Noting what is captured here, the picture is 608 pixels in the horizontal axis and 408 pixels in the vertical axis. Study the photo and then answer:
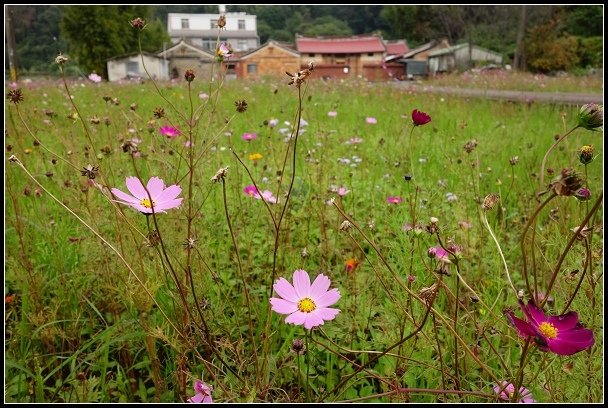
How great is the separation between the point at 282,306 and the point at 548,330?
1.03 feet

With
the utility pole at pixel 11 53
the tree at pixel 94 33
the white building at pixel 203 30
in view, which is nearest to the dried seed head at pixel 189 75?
the utility pole at pixel 11 53

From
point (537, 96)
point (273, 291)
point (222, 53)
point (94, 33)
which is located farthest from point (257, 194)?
point (94, 33)

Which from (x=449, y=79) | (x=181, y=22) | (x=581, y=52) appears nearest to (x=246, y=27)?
(x=181, y=22)

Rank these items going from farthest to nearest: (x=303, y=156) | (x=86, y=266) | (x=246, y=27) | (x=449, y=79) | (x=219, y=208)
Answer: (x=246, y=27)
(x=449, y=79)
(x=303, y=156)
(x=219, y=208)
(x=86, y=266)

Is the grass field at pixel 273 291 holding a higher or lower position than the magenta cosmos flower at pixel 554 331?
lower

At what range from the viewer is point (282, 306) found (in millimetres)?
567

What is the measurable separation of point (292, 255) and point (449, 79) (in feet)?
24.5

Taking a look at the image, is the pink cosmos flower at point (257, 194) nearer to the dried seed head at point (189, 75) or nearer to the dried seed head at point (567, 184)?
the dried seed head at point (189, 75)

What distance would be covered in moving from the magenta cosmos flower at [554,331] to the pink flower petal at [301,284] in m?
0.27

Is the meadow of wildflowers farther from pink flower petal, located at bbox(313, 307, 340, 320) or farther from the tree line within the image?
the tree line

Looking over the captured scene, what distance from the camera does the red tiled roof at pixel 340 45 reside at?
2228 cm

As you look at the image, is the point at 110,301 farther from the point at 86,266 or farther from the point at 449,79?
the point at 449,79

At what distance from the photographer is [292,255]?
3.86 ft

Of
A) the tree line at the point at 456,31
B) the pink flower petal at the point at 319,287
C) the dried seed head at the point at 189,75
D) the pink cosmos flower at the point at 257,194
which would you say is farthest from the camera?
the tree line at the point at 456,31
